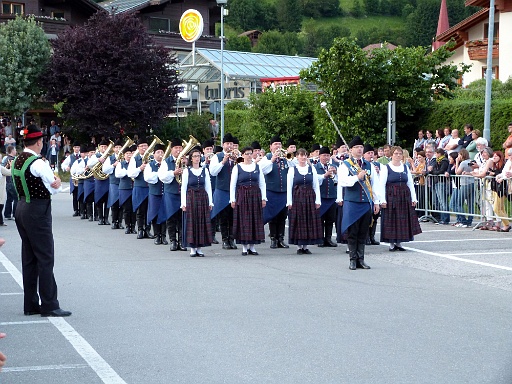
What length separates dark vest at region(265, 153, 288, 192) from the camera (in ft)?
54.7

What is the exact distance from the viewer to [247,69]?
49.8 m

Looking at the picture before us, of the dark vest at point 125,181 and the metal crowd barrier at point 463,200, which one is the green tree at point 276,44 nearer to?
the metal crowd barrier at point 463,200

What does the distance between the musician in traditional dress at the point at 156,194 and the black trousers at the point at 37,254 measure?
6766 millimetres

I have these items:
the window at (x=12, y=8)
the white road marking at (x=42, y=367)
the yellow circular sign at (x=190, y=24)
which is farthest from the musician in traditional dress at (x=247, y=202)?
the window at (x=12, y=8)

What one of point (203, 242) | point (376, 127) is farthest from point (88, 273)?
point (376, 127)

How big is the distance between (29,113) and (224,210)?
35411 millimetres

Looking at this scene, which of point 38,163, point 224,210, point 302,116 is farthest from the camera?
point 302,116

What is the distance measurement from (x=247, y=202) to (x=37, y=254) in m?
6.05

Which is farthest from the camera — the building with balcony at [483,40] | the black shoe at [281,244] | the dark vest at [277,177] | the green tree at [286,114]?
the building with balcony at [483,40]

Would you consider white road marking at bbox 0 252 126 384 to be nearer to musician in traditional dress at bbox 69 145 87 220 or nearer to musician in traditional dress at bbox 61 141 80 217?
musician in traditional dress at bbox 69 145 87 220

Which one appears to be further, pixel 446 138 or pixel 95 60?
pixel 95 60

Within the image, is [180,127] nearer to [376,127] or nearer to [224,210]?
[376,127]

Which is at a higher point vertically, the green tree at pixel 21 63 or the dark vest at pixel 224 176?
the green tree at pixel 21 63

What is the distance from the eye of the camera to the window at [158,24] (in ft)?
197
